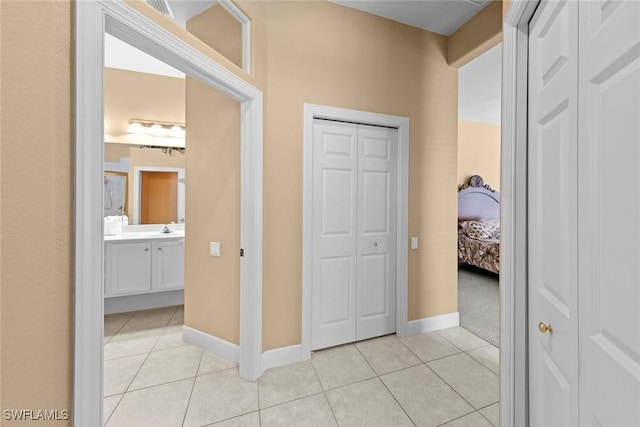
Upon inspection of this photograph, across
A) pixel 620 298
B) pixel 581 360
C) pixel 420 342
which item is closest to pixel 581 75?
pixel 620 298

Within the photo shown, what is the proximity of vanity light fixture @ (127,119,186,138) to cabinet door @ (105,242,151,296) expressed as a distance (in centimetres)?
153

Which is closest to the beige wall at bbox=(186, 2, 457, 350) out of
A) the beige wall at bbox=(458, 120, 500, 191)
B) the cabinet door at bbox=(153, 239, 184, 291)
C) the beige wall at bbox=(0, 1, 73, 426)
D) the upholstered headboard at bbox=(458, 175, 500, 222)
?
the cabinet door at bbox=(153, 239, 184, 291)

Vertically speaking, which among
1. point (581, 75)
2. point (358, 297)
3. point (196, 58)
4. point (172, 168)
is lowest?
point (358, 297)

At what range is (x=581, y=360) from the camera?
712 mm

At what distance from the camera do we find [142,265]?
119 inches

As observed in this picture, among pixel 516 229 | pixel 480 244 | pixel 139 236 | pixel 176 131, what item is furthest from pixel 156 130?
pixel 480 244

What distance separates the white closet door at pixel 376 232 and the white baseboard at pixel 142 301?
94.8 inches

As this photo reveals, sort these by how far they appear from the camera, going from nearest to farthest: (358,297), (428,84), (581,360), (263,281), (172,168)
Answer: (581,360) < (263,281) < (358,297) < (428,84) < (172,168)

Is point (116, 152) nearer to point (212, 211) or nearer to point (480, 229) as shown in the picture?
point (212, 211)

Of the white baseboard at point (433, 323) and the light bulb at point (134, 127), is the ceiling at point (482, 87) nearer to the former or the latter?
the white baseboard at point (433, 323)

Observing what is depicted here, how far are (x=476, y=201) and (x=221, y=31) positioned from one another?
18.2 feet

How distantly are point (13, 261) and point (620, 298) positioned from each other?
1.45 meters

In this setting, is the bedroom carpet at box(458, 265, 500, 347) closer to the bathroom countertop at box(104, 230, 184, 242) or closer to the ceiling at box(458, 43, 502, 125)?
the ceiling at box(458, 43, 502, 125)

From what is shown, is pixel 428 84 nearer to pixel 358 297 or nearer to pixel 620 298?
pixel 358 297
